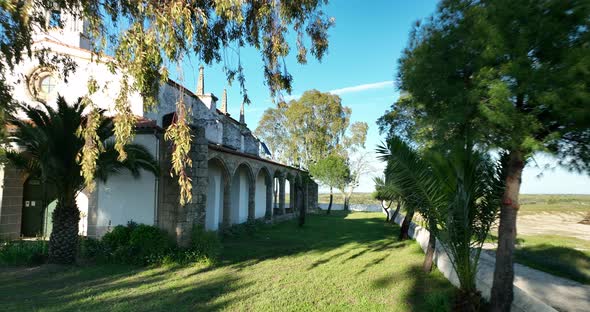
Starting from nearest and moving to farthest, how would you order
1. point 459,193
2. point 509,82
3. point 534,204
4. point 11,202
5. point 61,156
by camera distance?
1. point 509,82
2. point 459,193
3. point 61,156
4. point 11,202
5. point 534,204

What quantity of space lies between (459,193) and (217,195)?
1225 cm

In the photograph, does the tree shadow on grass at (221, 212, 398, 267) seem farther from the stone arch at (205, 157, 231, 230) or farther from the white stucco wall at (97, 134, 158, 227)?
the white stucco wall at (97, 134, 158, 227)

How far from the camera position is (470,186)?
5.64 meters

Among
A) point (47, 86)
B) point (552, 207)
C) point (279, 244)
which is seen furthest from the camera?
point (552, 207)

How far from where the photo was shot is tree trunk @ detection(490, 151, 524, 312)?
16.6 feet

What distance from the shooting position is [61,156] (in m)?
8.26

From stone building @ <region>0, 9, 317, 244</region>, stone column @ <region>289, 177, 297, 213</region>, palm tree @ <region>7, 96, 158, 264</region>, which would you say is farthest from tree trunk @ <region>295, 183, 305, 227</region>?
palm tree @ <region>7, 96, 158, 264</region>

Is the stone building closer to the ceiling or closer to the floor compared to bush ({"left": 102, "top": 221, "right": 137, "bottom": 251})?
closer to the ceiling

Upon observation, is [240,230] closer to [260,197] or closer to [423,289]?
[260,197]

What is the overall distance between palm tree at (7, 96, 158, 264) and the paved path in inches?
373

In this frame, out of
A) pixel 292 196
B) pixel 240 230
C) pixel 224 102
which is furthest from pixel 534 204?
pixel 240 230

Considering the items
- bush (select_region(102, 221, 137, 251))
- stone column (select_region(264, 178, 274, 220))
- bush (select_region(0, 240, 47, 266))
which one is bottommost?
bush (select_region(0, 240, 47, 266))

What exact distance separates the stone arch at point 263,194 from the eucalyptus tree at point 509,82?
1578 centimetres

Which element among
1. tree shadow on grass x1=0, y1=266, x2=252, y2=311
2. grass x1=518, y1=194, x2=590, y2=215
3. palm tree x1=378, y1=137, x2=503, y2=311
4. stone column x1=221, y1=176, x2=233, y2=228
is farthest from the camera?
grass x1=518, y1=194, x2=590, y2=215
